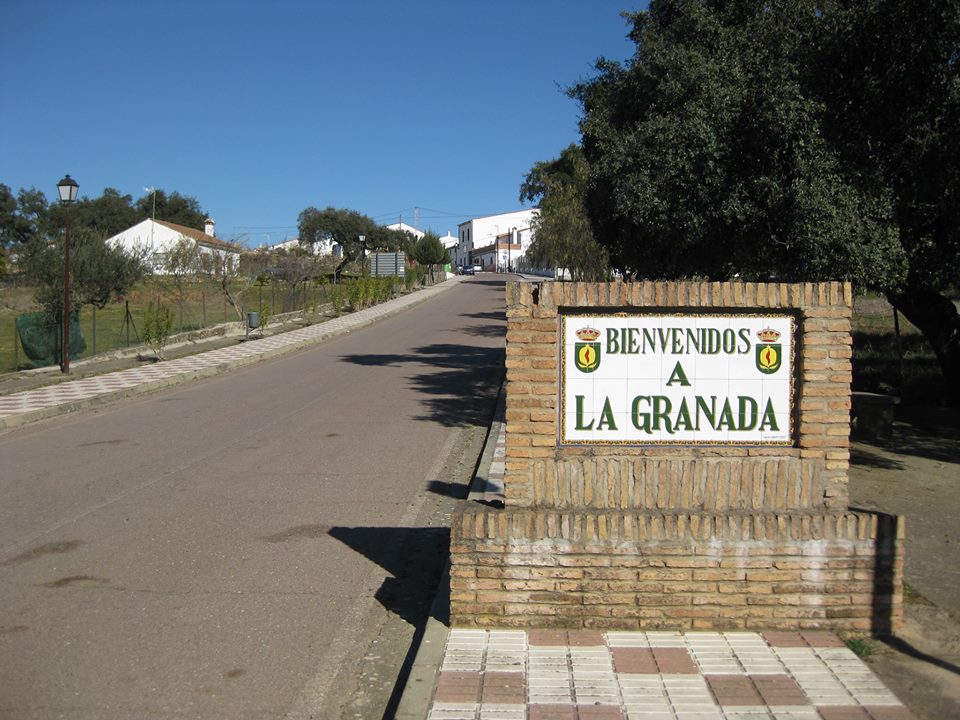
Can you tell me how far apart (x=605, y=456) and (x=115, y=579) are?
3612 millimetres

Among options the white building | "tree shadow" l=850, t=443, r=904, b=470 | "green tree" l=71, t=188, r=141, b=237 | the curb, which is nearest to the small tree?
the white building

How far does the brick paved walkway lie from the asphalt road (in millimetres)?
542

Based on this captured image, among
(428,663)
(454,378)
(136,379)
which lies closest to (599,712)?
(428,663)

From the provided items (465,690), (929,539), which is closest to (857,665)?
(465,690)

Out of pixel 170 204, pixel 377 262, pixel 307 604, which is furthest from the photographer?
pixel 170 204

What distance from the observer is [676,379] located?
17.4 ft

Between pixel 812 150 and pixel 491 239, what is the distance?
14308cm

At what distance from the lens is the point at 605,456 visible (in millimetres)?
5285

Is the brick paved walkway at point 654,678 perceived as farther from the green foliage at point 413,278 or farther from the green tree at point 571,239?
the green foliage at point 413,278

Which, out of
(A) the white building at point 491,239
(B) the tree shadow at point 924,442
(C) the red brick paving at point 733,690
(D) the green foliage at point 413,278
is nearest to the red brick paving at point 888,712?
(C) the red brick paving at point 733,690

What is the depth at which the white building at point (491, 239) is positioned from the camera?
4998 inches

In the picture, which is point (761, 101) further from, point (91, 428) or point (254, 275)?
point (254, 275)

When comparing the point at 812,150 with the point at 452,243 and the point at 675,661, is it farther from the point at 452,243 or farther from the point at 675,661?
the point at 452,243

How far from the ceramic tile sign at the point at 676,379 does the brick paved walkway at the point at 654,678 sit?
45.6 inches
